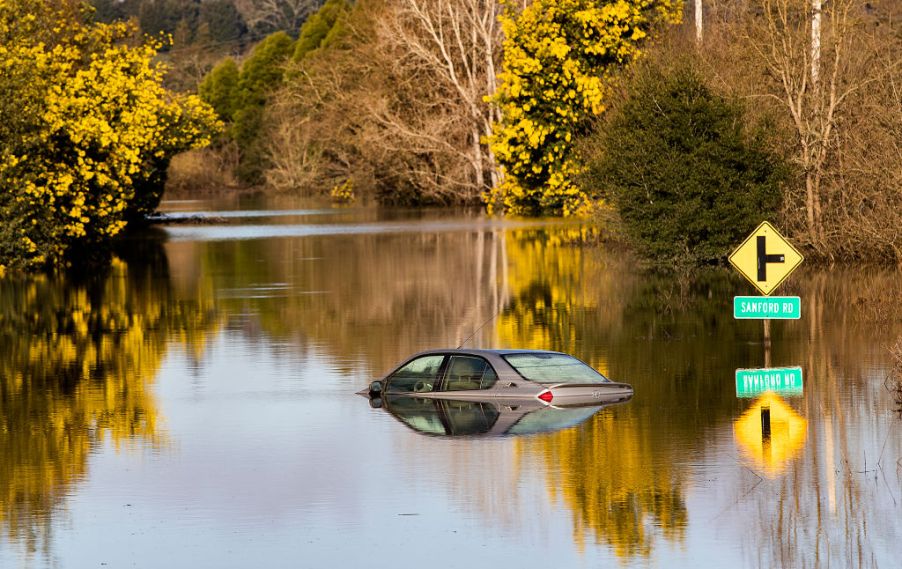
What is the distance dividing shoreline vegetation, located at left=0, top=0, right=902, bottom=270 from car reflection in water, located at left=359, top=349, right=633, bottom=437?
17.9m

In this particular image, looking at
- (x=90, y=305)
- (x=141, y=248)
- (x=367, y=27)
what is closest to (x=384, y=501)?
(x=90, y=305)

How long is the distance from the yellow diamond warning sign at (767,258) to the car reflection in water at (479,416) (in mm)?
2448

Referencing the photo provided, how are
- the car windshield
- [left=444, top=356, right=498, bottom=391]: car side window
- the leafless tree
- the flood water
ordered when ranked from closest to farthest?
the flood water
[left=444, top=356, right=498, bottom=391]: car side window
the car windshield
the leafless tree

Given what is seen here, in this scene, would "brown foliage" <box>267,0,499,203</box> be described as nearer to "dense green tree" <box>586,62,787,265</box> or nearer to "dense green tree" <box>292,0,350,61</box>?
"dense green tree" <box>292,0,350,61</box>

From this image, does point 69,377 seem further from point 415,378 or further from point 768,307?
point 768,307

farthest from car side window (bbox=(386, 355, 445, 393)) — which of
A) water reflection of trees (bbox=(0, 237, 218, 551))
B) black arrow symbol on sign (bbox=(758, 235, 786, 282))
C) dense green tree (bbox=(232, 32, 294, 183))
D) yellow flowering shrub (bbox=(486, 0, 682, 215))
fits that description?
dense green tree (bbox=(232, 32, 294, 183))

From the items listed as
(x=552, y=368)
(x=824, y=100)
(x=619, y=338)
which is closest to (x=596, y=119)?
(x=824, y=100)

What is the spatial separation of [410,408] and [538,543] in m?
8.17

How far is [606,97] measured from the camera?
52.0 metres

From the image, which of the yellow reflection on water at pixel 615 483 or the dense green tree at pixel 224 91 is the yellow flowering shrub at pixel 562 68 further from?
the dense green tree at pixel 224 91

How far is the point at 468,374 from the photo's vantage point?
2069 centimetres

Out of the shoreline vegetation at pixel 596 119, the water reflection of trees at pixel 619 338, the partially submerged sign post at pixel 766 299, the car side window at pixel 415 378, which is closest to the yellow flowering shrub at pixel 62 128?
the shoreline vegetation at pixel 596 119

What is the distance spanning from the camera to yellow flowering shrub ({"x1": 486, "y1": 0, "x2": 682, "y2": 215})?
2127 inches

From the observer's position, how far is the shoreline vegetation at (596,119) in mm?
39094
